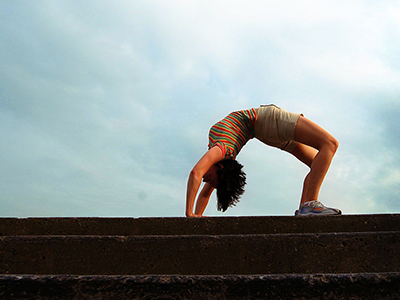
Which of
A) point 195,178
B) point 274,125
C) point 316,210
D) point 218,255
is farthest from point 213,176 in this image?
point 218,255

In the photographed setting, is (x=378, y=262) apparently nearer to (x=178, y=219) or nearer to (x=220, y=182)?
(x=178, y=219)

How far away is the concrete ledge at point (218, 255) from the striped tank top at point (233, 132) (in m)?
1.57

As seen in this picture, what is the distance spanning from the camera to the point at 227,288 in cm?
125

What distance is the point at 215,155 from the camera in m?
3.43

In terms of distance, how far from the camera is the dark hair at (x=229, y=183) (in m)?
3.83

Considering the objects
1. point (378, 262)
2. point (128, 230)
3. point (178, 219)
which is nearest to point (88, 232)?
point (128, 230)

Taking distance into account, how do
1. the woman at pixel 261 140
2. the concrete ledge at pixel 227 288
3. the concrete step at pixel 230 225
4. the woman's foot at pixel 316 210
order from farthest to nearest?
the woman at pixel 261 140 → the woman's foot at pixel 316 210 → the concrete step at pixel 230 225 → the concrete ledge at pixel 227 288

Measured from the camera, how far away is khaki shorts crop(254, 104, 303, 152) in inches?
147

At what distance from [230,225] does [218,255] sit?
1.65ft

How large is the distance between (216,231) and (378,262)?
110 cm

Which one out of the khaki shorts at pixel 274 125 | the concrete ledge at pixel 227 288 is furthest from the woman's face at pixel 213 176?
the concrete ledge at pixel 227 288

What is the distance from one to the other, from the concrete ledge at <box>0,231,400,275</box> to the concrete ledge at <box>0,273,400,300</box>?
83cm

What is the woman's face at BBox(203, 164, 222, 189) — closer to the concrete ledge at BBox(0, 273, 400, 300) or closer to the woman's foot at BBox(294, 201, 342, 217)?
the woman's foot at BBox(294, 201, 342, 217)

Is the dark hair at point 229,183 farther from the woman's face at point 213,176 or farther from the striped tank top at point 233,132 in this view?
the striped tank top at point 233,132
